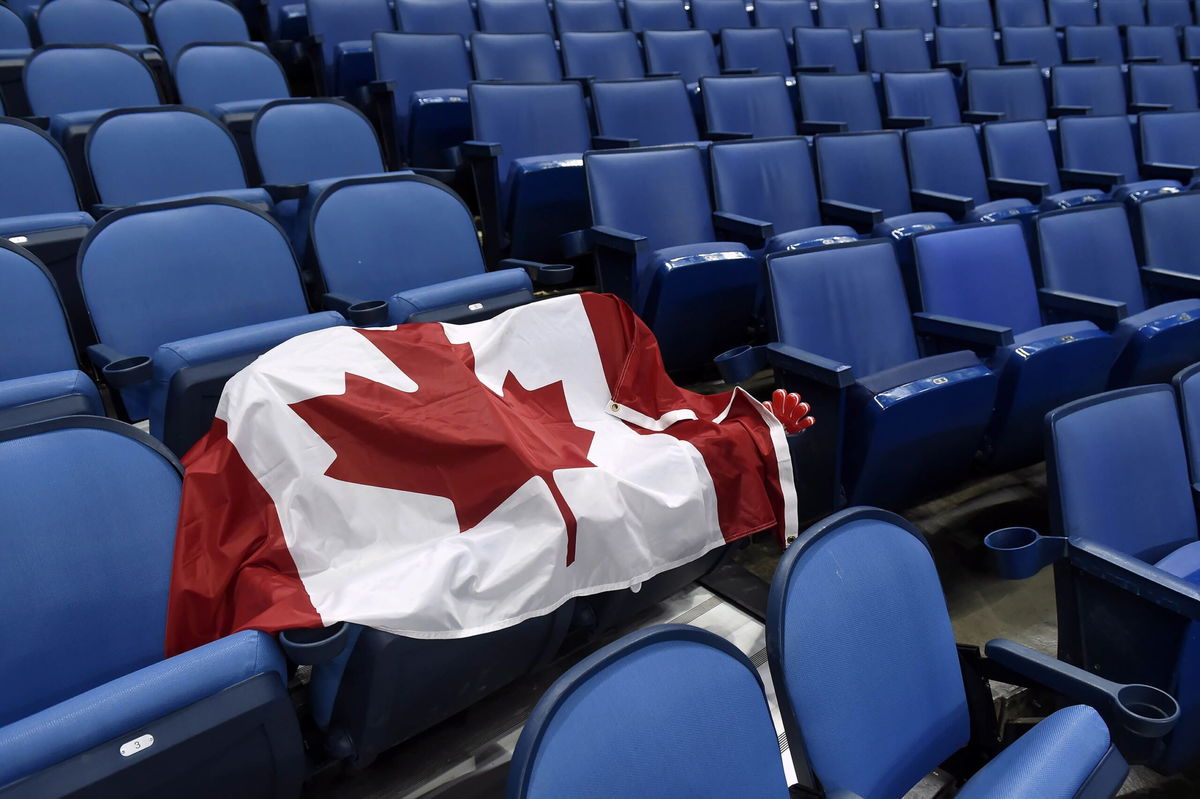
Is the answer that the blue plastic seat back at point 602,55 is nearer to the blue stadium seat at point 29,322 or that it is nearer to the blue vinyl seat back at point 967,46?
the blue vinyl seat back at point 967,46

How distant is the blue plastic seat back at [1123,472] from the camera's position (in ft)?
1.15

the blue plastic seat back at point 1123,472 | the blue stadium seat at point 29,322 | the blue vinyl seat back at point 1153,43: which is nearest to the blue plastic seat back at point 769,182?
the blue plastic seat back at point 1123,472

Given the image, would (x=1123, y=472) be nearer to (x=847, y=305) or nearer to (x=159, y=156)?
(x=847, y=305)

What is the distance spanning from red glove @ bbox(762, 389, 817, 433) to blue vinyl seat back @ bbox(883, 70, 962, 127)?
0.72 m

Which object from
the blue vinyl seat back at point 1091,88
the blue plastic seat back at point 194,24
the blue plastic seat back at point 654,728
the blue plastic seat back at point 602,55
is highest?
the blue plastic seat back at point 194,24

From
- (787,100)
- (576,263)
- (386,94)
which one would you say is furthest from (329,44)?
(787,100)

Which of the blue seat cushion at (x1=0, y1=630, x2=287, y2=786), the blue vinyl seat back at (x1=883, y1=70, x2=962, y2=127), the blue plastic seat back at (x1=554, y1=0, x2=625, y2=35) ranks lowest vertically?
the blue seat cushion at (x1=0, y1=630, x2=287, y2=786)

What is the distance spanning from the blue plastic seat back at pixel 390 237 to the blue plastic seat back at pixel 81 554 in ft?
0.70

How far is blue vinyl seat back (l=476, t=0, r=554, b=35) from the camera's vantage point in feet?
3.26

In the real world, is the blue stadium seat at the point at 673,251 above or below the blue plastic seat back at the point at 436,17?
below

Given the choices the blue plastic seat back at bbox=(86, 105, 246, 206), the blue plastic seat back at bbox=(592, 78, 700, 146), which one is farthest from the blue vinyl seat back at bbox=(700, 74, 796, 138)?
the blue plastic seat back at bbox=(86, 105, 246, 206)

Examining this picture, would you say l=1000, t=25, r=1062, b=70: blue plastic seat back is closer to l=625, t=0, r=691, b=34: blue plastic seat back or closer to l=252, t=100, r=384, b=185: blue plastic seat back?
l=625, t=0, r=691, b=34: blue plastic seat back

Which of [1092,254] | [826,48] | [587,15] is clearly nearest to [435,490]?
[1092,254]

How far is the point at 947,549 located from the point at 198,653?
0.43 meters
